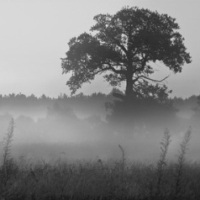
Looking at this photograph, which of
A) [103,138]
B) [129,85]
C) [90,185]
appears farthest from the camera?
[103,138]

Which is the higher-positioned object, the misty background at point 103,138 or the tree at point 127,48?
the tree at point 127,48

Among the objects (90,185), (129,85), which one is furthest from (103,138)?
(90,185)

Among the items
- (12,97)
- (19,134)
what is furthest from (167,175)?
(12,97)

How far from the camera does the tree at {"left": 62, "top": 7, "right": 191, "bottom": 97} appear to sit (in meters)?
28.5

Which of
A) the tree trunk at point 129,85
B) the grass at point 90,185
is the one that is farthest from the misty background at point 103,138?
the grass at point 90,185

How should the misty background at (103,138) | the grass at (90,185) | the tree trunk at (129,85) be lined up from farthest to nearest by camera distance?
the tree trunk at (129,85) < the misty background at (103,138) < the grass at (90,185)

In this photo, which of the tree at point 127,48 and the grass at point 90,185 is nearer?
the grass at point 90,185

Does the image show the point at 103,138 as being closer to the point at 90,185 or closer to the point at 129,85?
the point at 129,85

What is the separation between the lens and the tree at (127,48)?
28.5 meters

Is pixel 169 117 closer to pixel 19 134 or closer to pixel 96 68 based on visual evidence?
→ pixel 96 68

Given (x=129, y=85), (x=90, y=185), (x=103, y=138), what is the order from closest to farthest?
(x=90, y=185) → (x=129, y=85) → (x=103, y=138)

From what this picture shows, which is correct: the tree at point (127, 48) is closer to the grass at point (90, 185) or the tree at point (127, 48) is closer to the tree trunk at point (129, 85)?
the tree trunk at point (129, 85)

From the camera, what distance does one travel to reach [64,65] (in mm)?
29453

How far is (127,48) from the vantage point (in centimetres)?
2902
